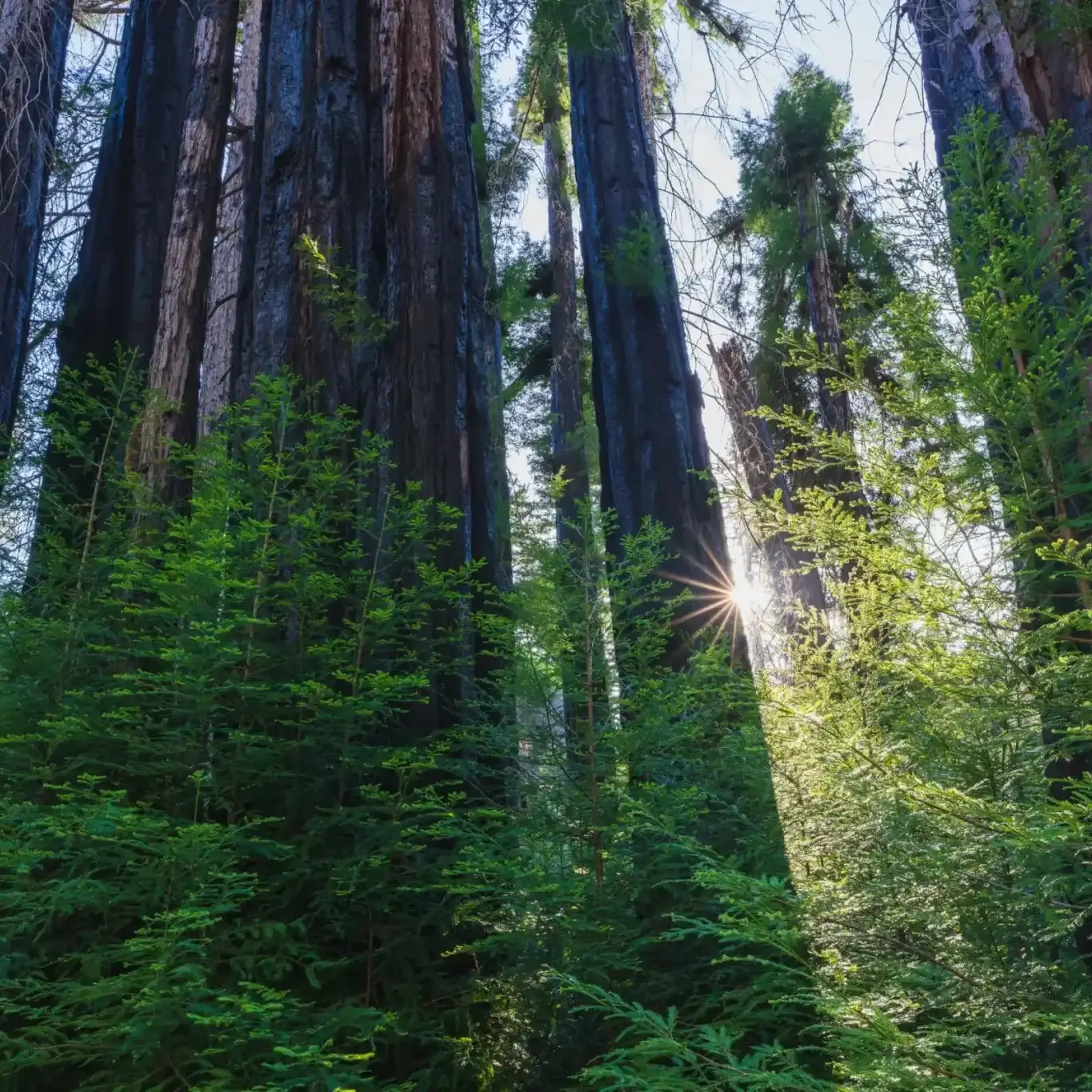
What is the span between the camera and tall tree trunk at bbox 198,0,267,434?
6.53 metres

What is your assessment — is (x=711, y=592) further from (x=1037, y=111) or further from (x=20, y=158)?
(x=20, y=158)

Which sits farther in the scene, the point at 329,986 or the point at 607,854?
the point at 607,854

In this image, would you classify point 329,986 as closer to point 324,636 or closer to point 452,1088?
point 452,1088

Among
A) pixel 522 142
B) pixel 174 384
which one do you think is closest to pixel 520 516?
pixel 174 384

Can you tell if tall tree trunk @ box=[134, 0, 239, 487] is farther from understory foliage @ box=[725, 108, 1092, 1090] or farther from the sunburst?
understory foliage @ box=[725, 108, 1092, 1090]

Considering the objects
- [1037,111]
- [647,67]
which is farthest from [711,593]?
[647,67]

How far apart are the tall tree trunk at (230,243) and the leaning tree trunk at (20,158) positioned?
1.17 metres

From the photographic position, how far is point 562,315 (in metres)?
12.9

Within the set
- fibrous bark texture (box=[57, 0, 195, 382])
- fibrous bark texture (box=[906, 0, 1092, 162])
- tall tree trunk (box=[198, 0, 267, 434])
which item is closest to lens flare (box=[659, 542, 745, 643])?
fibrous bark texture (box=[906, 0, 1092, 162])

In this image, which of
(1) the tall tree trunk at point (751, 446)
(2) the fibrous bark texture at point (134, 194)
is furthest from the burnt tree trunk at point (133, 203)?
(1) the tall tree trunk at point (751, 446)

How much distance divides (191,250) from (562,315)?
7.90 m

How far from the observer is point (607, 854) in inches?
106

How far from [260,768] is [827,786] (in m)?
1.65

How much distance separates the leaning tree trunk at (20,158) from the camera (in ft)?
18.6
